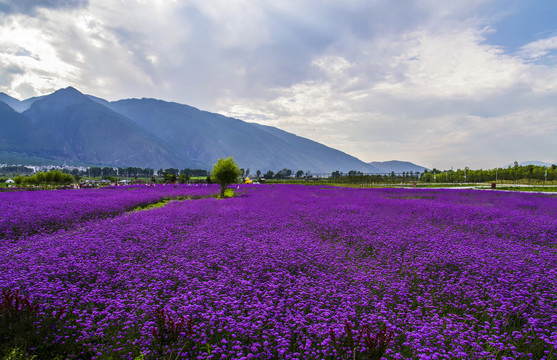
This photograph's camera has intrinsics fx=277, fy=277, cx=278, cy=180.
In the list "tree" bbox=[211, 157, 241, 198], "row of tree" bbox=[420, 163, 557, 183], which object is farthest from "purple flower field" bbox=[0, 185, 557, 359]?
"row of tree" bbox=[420, 163, 557, 183]

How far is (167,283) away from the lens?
243 inches

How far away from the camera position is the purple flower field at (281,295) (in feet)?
13.7

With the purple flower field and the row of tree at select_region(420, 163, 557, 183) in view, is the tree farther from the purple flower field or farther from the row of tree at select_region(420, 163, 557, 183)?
the row of tree at select_region(420, 163, 557, 183)

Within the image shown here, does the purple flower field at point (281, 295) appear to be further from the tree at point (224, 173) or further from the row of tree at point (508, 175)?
the row of tree at point (508, 175)

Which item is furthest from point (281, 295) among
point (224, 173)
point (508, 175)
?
point (508, 175)

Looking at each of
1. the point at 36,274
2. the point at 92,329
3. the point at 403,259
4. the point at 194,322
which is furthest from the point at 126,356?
the point at 403,259


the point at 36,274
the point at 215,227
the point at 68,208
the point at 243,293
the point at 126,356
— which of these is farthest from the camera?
the point at 68,208

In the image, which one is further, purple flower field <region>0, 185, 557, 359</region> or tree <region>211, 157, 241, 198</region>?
tree <region>211, 157, 241, 198</region>

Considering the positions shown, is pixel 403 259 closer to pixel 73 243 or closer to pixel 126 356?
pixel 126 356

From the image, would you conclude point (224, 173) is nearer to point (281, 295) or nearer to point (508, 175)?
point (281, 295)

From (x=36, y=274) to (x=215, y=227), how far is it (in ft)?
24.9

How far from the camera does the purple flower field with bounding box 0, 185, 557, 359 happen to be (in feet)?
13.7

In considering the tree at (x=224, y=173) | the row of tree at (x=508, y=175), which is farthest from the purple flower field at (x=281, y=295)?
the row of tree at (x=508, y=175)

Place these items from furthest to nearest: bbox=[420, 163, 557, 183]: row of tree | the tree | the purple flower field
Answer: bbox=[420, 163, 557, 183]: row of tree → the tree → the purple flower field
